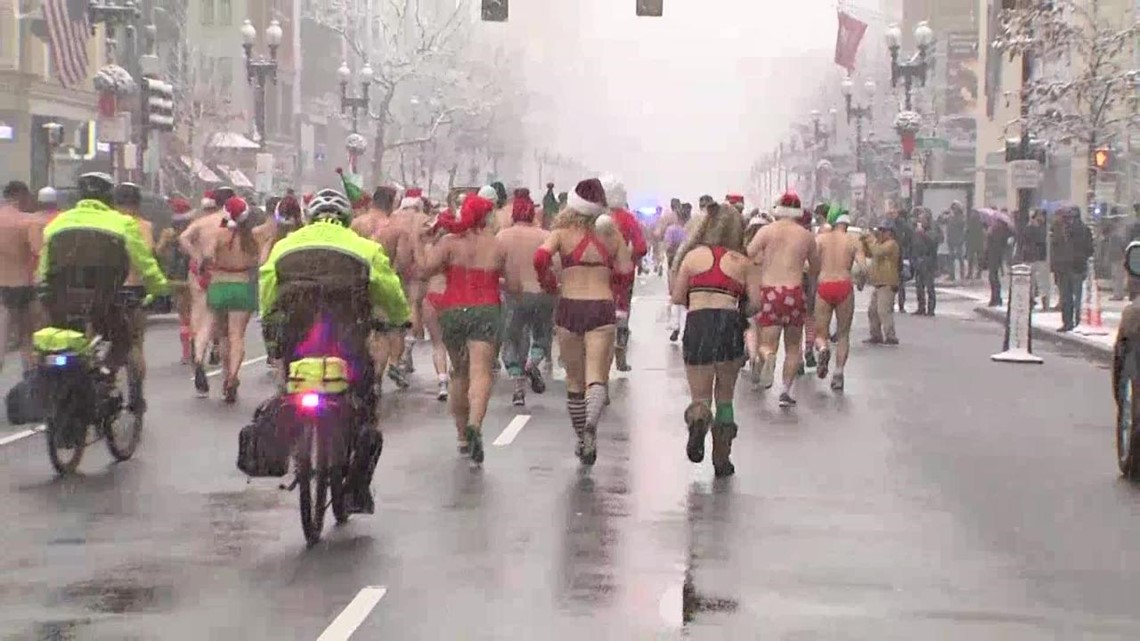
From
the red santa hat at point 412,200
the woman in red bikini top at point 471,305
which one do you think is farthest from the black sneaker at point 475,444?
the red santa hat at point 412,200

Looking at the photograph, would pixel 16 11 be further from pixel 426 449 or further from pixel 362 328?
pixel 362 328

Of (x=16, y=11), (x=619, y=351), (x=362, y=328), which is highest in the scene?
(x=16, y=11)

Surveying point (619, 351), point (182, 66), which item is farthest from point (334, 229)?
point (182, 66)

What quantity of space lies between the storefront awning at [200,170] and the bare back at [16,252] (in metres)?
51.7

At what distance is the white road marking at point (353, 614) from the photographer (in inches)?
321

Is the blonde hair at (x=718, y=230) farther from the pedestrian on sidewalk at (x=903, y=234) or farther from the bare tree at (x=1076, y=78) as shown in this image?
the bare tree at (x=1076, y=78)

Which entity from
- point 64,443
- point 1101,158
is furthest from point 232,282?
point 1101,158

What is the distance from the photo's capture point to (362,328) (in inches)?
410

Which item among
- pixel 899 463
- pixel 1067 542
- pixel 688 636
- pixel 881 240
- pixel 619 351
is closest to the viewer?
pixel 688 636

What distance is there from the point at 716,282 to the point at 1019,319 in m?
13.5

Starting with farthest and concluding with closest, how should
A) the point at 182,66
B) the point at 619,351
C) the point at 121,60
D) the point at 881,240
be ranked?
the point at 182,66 → the point at 121,60 → the point at 881,240 → the point at 619,351

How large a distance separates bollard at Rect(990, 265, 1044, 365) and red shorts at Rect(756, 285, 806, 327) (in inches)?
256

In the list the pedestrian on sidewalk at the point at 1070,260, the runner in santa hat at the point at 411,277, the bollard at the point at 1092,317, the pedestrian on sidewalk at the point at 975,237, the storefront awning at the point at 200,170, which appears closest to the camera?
the runner in santa hat at the point at 411,277

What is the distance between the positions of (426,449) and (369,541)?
168 inches
